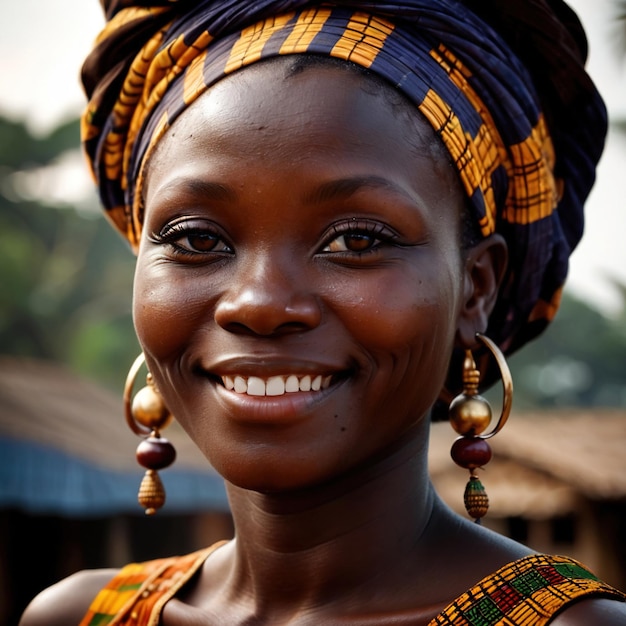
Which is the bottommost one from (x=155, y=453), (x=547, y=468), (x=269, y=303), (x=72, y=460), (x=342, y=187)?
(x=547, y=468)

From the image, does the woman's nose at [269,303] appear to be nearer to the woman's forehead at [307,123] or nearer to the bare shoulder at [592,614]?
the woman's forehead at [307,123]

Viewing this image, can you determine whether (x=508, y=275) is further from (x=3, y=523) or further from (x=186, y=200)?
(x=3, y=523)

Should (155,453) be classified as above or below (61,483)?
above

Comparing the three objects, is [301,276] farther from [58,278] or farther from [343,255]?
[58,278]

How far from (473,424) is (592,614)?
0.54m

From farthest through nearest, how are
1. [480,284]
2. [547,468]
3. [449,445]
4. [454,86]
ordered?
[449,445] → [547,468] → [480,284] → [454,86]

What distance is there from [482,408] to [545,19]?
986mm

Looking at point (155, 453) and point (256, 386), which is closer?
point (256, 386)

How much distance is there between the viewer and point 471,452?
7.64 ft

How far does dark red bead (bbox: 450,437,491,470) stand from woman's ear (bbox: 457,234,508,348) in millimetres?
237

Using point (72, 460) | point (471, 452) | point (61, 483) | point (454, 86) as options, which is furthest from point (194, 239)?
point (72, 460)

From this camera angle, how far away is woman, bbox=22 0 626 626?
2.04 meters

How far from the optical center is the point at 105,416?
14.7m

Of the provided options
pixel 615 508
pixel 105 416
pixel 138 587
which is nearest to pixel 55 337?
pixel 105 416
